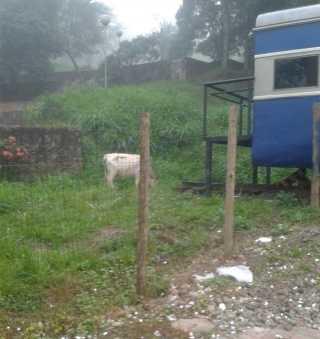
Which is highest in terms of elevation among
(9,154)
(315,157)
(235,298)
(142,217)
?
(315,157)

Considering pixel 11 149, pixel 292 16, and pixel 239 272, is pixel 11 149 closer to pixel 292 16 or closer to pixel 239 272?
pixel 292 16

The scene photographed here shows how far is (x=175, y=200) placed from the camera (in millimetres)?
8219

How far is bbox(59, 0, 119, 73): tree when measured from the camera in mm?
36094

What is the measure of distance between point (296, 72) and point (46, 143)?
5.63m

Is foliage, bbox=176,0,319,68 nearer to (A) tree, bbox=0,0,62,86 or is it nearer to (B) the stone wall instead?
(A) tree, bbox=0,0,62,86

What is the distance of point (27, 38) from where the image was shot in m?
27.8

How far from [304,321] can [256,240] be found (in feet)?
5.67

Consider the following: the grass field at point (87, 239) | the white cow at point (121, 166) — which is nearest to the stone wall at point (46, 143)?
the grass field at point (87, 239)

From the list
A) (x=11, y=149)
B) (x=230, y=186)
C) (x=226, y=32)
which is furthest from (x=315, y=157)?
(x=226, y=32)

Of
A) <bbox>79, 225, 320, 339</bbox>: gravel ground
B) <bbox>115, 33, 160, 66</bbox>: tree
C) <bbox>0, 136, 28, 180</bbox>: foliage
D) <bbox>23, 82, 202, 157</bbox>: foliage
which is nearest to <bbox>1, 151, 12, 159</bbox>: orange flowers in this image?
<bbox>0, 136, 28, 180</bbox>: foliage

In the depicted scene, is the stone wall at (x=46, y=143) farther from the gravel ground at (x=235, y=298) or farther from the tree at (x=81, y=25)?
the tree at (x=81, y=25)

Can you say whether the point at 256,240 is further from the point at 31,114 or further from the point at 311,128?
the point at 31,114

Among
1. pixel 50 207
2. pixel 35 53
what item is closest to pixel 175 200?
pixel 50 207

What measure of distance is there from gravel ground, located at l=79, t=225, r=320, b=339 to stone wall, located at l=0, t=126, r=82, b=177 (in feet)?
17.2
